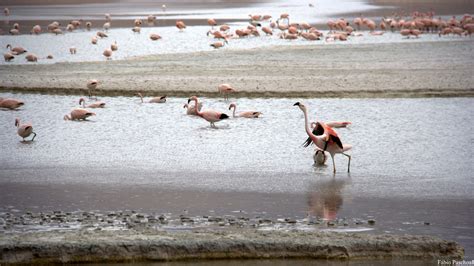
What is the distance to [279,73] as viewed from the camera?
18281mm

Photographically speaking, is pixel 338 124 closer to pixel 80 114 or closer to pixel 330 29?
pixel 80 114

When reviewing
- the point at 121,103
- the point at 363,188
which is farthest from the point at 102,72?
the point at 363,188

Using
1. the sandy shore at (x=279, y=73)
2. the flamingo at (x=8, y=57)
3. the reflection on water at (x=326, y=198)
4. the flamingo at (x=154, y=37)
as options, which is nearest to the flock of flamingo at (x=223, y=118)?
the reflection on water at (x=326, y=198)

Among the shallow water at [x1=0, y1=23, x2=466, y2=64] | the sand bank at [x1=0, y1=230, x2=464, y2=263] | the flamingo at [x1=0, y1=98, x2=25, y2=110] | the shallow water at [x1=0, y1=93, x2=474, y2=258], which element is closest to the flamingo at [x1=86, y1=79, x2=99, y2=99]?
the shallow water at [x1=0, y1=93, x2=474, y2=258]

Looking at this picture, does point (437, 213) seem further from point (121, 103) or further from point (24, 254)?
point (121, 103)

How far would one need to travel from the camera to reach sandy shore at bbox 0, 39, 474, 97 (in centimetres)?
1589

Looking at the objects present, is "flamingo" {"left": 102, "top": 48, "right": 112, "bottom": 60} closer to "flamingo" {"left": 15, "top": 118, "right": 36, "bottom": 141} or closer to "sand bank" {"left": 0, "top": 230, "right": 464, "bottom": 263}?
"flamingo" {"left": 15, "top": 118, "right": 36, "bottom": 141}

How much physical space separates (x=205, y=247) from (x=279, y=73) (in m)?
11.9

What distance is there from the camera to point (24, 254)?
252 inches

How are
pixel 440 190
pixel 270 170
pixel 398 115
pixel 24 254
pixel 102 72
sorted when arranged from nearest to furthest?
pixel 24 254
pixel 440 190
pixel 270 170
pixel 398 115
pixel 102 72

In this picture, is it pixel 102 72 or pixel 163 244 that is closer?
pixel 163 244

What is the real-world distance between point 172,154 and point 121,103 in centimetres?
439

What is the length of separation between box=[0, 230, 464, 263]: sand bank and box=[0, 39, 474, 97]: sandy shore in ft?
28.7

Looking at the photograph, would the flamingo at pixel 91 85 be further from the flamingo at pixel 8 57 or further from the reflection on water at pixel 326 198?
the reflection on water at pixel 326 198
